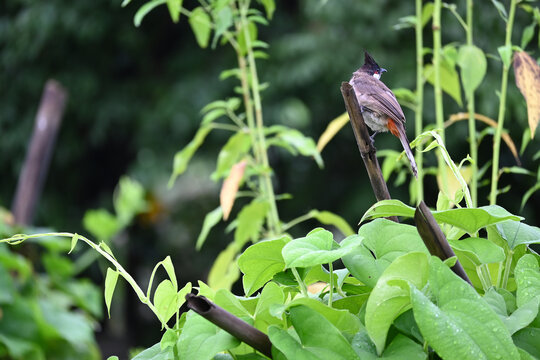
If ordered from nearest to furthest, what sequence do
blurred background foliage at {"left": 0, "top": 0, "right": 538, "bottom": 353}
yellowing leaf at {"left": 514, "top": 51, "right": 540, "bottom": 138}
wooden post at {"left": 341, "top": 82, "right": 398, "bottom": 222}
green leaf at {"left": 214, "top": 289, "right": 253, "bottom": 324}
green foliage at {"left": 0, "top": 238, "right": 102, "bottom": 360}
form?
green leaf at {"left": 214, "top": 289, "right": 253, "bottom": 324} < wooden post at {"left": 341, "top": 82, "right": 398, "bottom": 222} < yellowing leaf at {"left": 514, "top": 51, "right": 540, "bottom": 138} < green foliage at {"left": 0, "top": 238, "right": 102, "bottom": 360} < blurred background foliage at {"left": 0, "top": 0, "right": 538, "bottom": 353}

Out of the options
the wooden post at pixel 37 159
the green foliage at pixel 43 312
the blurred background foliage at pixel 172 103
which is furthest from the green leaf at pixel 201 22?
the blurred background foliage at pixel 172 103

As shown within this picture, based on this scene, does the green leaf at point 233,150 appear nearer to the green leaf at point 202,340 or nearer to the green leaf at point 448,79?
the green leaf at point 448,79

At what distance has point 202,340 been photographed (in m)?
0.59

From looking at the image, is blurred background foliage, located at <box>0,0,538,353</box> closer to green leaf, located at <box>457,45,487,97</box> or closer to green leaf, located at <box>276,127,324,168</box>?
green leaf, located at <box>276,127,324,168</box>

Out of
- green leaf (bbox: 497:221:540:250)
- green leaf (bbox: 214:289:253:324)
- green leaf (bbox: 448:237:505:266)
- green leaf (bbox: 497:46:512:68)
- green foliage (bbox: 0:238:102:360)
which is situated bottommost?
green foliage (bbox: 0:238:102:360)

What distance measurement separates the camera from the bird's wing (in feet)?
3.79

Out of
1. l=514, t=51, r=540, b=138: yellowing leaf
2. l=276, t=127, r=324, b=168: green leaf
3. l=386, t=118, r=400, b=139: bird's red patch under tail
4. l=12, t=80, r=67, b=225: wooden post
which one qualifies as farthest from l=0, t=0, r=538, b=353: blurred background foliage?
l=514, t=51, r=540, b=138: yellowing leaf

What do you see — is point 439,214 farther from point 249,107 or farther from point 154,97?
point 154,97

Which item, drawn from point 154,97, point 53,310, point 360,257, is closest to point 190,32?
point 154,97

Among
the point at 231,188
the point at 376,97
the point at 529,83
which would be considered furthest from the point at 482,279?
the point at 231,188

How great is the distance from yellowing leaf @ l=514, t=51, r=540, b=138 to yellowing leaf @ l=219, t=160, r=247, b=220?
23.3 inches

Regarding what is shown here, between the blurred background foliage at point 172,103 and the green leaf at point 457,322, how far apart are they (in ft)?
16.1

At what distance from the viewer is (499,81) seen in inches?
213

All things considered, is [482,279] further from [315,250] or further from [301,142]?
[301,142]
